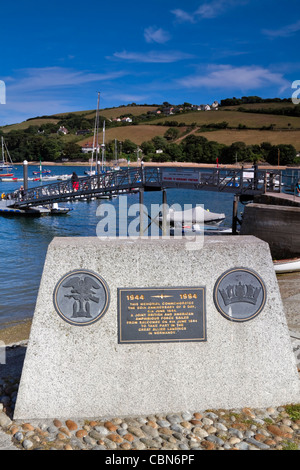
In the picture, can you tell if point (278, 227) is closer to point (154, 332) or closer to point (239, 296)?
point (239, 296)

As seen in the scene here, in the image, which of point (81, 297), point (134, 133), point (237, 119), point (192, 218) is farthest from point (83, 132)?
point (81, 297)

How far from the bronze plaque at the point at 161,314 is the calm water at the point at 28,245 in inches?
292

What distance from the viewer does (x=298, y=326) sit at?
916cm

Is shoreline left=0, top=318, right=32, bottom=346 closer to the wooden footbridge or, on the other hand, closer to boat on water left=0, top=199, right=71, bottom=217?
the wooden footbridge

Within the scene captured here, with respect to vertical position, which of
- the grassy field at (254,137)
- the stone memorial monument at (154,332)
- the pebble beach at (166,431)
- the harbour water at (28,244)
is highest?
the grassy field at (254,137)

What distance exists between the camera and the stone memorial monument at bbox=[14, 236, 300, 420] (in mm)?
5609

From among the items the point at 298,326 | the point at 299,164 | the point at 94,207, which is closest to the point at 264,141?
the point at 299,164

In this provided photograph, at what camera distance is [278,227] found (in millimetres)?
19672

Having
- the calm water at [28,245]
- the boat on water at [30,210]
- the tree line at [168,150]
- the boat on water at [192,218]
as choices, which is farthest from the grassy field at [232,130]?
the boat on water at [192,218]

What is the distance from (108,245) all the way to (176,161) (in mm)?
135782

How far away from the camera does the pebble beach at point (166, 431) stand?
16.3ft

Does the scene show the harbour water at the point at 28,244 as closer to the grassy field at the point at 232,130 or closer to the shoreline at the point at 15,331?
the shoreline at the point at 15,331

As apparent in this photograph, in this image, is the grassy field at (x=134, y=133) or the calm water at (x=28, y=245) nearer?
the calm water at (x=28, y=245)
